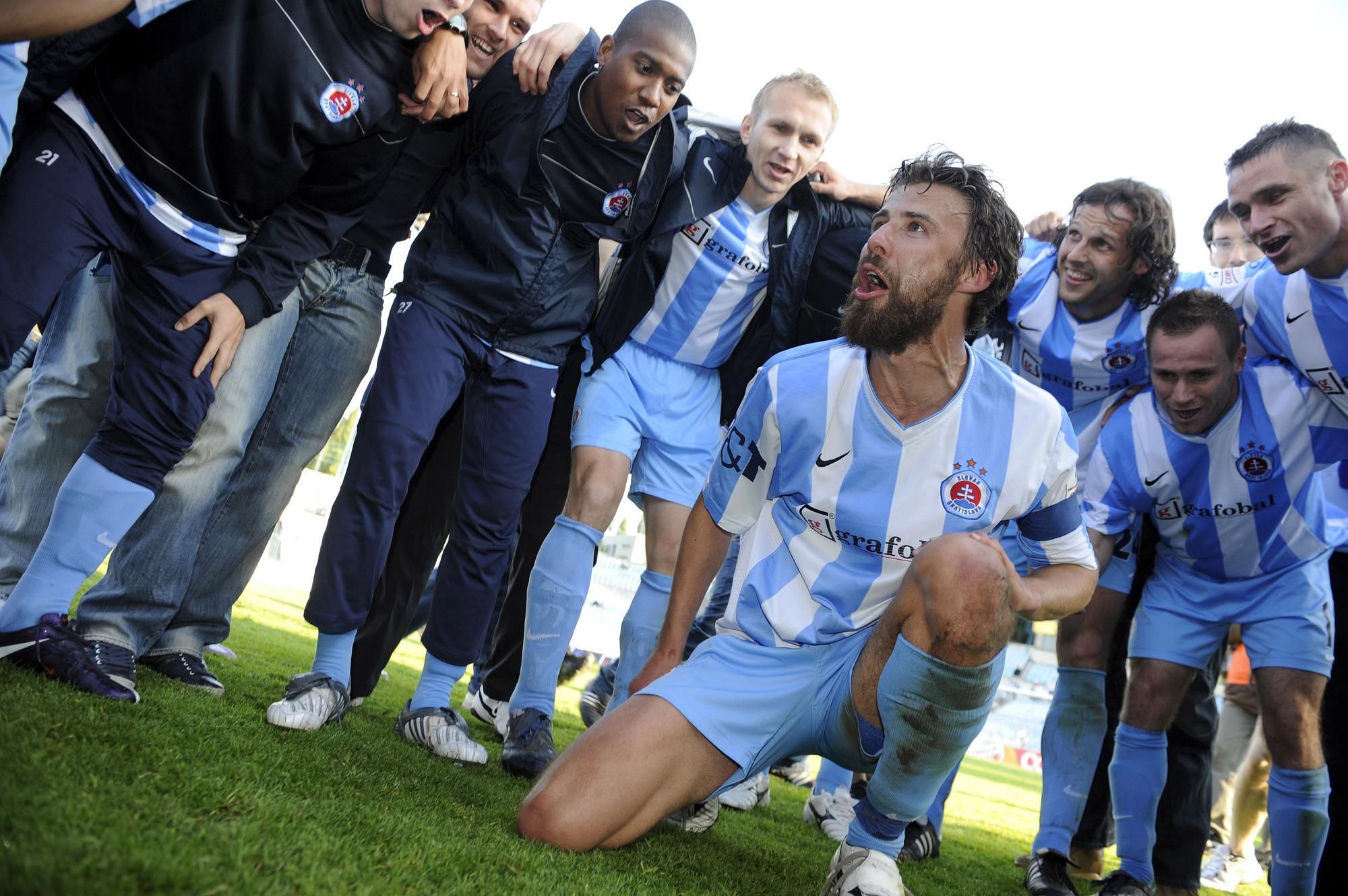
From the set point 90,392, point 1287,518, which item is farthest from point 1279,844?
point 90,392

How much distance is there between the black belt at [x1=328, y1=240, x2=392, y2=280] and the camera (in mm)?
3598

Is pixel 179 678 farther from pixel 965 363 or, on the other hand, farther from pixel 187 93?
pixel 965 363

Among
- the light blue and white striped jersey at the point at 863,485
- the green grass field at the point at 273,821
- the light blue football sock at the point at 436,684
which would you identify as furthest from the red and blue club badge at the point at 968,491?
the light blue football sock at the point at 436,684

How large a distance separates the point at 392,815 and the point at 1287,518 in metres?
3.51

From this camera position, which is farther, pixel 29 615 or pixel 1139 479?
pixel 1139 479

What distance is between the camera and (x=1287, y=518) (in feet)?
13.0

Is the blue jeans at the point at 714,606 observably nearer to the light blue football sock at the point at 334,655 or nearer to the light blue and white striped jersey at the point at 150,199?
the light blue football sock at the point at 334,655

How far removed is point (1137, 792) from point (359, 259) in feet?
11.7

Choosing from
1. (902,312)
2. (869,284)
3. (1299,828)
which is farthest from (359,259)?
(1299,828)

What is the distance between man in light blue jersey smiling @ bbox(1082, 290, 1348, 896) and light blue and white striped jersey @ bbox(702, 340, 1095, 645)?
131 cm

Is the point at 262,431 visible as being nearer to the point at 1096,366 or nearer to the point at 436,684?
the point at 436,684

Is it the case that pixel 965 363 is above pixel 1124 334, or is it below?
below

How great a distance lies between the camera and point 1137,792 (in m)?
3.92

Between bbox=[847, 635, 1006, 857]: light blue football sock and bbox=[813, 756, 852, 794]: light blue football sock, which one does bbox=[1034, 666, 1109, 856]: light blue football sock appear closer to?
bbox=[813, 756, 852, 794]: light blue football sock
